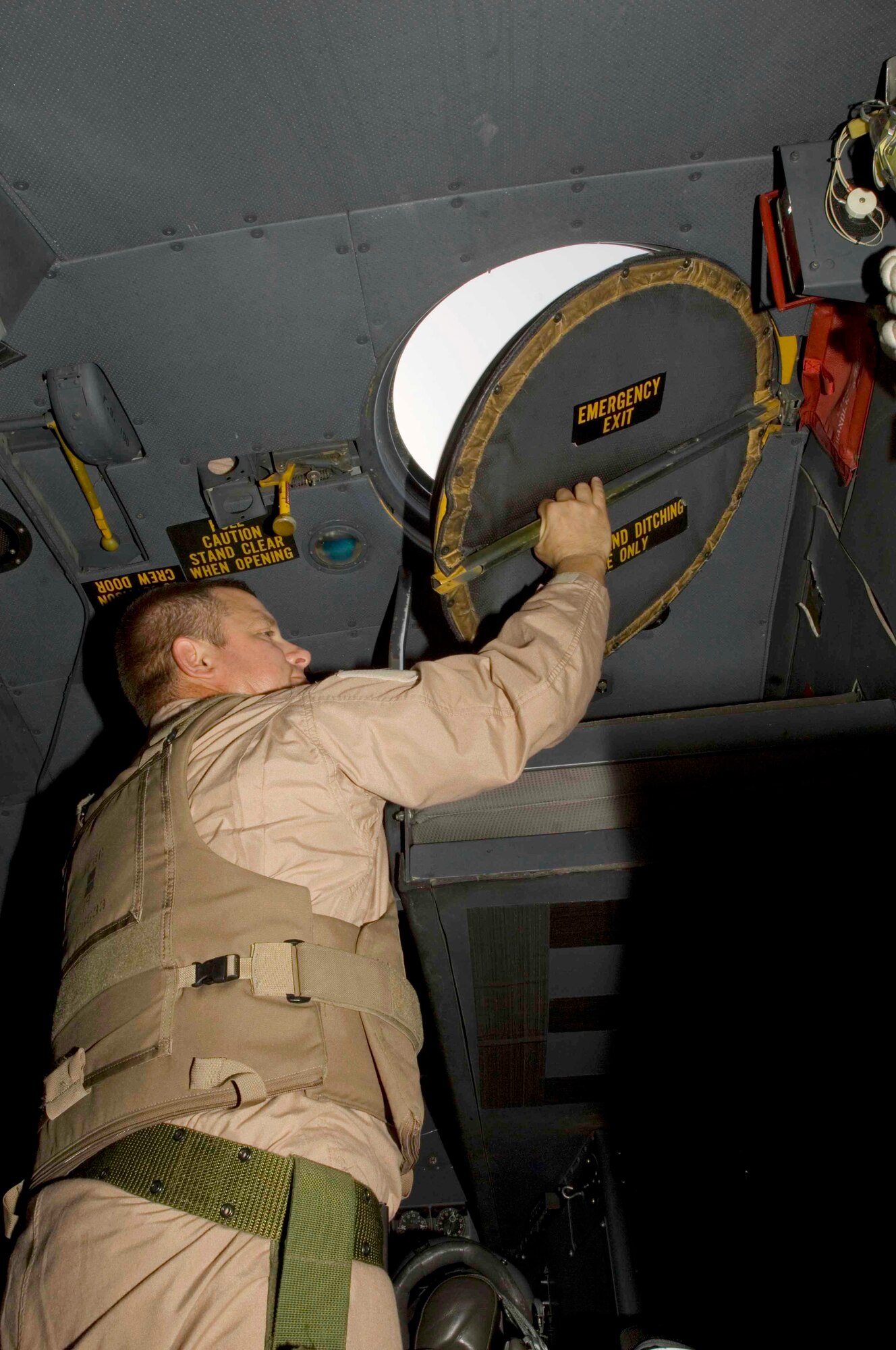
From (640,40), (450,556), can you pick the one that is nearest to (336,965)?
(450,556)

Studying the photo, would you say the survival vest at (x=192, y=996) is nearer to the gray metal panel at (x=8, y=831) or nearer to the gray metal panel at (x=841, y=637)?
the gray metal panel at (x=841, y=637)

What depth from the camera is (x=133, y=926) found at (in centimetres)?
146

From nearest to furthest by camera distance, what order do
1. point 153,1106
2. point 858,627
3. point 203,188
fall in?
point 153,1106, point 203,188, point 858,627

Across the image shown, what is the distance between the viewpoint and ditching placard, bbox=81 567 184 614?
2.44 m

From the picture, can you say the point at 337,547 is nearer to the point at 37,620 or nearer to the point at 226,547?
the point at 226,547

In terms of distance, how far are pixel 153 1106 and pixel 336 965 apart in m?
0.35

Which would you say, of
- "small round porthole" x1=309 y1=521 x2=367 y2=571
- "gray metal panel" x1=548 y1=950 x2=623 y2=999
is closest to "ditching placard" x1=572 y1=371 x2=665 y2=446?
"small round porthole" x1=309 y1=521 x2=367 y2=571

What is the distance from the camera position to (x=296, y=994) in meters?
1.43

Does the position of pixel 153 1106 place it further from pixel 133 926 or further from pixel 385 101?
pixel 385 101

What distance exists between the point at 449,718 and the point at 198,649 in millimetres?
743

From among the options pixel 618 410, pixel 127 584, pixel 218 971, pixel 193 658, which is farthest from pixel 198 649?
pixel 618 410

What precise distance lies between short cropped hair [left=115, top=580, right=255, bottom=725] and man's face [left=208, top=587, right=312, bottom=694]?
0.03 metres

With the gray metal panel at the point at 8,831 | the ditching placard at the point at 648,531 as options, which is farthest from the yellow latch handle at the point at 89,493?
the ditching placard at the point at 648,531

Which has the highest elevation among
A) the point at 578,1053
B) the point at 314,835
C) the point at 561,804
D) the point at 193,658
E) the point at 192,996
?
the point at 193,658
